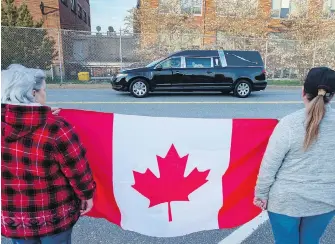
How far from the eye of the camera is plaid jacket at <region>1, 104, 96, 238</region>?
54.9 inches

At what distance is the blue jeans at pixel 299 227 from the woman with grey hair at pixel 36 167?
1190 mm

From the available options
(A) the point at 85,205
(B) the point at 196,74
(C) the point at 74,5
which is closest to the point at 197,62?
(B) the point at 196,74

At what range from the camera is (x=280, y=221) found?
1873 millimetres

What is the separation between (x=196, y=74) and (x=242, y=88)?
2.03m

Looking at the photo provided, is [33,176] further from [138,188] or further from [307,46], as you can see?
[307,46]

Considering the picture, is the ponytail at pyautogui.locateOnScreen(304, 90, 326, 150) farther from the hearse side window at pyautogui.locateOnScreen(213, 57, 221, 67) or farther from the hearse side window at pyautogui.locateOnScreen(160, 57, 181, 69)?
the hearse side window at pyautogui.locateOnScreen(213, 57, 221, 67)

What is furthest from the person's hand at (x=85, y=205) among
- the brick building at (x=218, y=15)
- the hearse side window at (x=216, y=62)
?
the brick building at (x=218, y=15)

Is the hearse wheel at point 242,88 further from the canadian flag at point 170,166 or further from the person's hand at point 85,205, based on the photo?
the person's hand at point 85,205

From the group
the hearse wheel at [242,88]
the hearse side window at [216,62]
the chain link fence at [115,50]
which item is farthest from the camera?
the chain link fence at [115,50]

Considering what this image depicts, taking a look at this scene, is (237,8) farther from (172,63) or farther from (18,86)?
(18,86)

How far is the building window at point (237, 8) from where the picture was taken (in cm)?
2138

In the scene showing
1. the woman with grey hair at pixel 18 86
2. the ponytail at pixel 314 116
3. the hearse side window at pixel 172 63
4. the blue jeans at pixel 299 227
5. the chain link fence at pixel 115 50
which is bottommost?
the blue jeans at pixel 299 227

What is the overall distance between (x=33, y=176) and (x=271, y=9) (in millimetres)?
27358

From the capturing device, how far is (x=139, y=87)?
11641 mm
